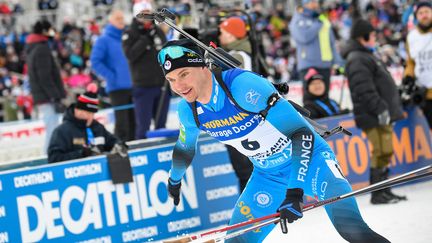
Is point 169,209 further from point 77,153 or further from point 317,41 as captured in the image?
point 317,41

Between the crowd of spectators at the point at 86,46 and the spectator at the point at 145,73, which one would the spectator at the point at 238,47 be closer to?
the spectator at the point at 145,73

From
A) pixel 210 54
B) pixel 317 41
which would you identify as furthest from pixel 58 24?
pixel 210 54

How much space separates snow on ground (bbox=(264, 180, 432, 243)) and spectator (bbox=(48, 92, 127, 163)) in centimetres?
190

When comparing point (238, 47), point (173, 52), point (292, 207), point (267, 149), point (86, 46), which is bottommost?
point (292, 207)

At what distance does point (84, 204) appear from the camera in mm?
7383

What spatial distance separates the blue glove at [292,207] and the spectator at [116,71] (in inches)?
224

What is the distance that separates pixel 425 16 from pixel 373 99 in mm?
1574

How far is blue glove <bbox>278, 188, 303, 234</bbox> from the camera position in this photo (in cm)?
420

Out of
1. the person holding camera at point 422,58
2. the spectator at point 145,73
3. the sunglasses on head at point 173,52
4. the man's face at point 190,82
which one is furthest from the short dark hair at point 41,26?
the man's face at point 190,82

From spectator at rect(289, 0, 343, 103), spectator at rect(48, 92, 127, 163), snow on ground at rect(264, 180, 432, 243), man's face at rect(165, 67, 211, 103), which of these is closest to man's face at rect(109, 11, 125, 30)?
spectator at rect(48, 92, 127, 163)

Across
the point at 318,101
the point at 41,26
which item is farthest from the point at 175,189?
the point at 41,26

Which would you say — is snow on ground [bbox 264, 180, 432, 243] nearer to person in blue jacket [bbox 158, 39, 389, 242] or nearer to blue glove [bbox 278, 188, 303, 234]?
person in blue jacket [bbox 158, 39, 389, 242]

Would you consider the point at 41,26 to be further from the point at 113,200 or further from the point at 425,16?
the point at 425,16

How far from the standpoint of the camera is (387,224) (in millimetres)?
7359
